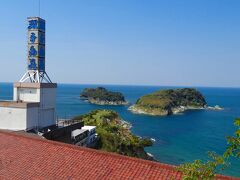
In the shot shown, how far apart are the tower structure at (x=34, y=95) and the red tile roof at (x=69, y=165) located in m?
11.4

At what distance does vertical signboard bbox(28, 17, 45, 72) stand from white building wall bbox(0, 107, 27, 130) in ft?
13.6

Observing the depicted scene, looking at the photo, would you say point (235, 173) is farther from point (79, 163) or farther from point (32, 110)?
point (79, 163)

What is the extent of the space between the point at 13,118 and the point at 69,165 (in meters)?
14.6

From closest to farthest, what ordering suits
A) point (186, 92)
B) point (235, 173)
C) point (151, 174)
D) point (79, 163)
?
1. point (151, 174)
2. point (79, 163)
3. point (235, 173)
4. point (186, 92)

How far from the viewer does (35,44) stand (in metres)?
27.5

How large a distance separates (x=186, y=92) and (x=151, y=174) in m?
145

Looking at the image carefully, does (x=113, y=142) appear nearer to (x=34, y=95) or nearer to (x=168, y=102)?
(x=34, y=95)

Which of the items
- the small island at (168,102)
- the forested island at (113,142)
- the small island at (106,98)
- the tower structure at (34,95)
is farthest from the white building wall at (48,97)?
the small island at (106,98)

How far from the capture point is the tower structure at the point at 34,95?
25.2m

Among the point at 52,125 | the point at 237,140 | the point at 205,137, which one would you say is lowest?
the point at 205,137

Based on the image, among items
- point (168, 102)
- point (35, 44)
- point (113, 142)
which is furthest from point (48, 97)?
point (168, 102)

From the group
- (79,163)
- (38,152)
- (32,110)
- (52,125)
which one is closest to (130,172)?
(79,163)

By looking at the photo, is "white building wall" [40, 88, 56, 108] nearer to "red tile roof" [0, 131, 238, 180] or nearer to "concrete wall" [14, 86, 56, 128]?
"concrete wall" [14, 86, 56, 128]

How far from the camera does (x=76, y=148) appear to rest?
13234 mm
